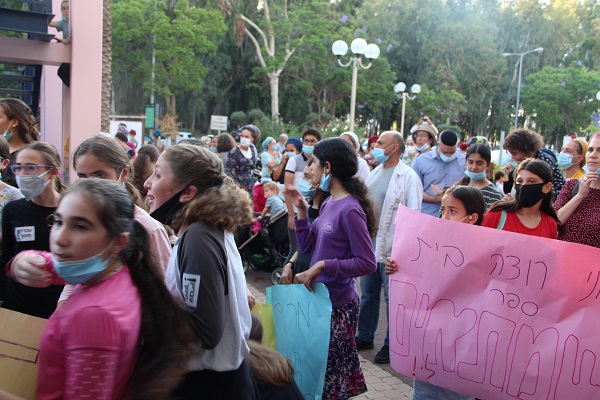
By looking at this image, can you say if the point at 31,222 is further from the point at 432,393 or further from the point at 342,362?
the point at 432,393

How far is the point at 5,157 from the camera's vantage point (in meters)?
4.00

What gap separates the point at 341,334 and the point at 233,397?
5.03 ft

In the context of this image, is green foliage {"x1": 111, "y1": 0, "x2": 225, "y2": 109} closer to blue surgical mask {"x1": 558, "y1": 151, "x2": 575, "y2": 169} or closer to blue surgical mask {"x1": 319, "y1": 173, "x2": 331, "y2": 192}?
blue surgical mask {"x1": 558, "y1": 151, "x2": 575, "y2": 169}

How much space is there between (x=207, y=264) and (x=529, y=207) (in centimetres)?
243

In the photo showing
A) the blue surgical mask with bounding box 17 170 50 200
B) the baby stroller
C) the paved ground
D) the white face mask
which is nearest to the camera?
the blue surgical mask with bounding box 17 170 50 200

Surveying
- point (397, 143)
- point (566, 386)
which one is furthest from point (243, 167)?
point (566, 386)

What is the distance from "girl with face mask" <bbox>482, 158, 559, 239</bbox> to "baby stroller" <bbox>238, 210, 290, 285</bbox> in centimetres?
455

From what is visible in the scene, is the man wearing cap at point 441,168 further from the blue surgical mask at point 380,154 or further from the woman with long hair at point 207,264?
the woman with long hair at point 207,264

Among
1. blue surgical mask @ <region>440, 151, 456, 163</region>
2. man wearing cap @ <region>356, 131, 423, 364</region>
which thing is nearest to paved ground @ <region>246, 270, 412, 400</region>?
man wearing cap @ <region>356, 131, 423, 364</region>

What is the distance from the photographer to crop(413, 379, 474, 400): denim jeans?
325cm

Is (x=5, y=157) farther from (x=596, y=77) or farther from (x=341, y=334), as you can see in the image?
(x=596, y=77)

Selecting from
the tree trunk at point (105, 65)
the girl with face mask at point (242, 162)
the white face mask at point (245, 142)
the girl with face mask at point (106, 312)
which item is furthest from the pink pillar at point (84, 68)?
the girl with face mask at point (106, 312)

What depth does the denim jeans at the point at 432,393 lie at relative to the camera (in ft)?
10.6

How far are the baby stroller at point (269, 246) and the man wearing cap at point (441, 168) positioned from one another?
2.39 meters
